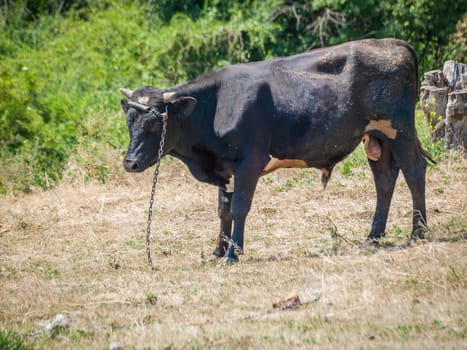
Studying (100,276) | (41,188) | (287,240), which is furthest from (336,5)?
(100,276)

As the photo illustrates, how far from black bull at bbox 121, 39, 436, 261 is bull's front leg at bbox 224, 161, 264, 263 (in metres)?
0.01

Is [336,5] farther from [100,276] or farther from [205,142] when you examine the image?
[100,276]

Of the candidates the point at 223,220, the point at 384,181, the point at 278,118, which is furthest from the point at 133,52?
the point at 278,118

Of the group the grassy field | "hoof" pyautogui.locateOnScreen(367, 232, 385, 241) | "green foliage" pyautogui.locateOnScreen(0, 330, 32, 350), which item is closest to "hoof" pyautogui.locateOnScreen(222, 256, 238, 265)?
the grassy field

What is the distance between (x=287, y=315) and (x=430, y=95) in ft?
26.4

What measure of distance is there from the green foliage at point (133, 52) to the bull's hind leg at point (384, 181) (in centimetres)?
625

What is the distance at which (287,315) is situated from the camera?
746 cm

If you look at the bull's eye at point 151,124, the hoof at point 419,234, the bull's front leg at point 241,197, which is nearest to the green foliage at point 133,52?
the bull's eye at point 151,124

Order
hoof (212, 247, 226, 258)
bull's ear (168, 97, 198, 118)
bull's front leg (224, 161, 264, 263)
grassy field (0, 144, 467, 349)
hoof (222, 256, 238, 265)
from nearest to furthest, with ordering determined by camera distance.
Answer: grassy field (0, 144, 467, 349) → hoof (222, 256, 238, 265) → bull's front leg (224, 161, 264, 263) → bull's ear (168, 97, 198, 118) → hoof (212, 247, 226, 258)

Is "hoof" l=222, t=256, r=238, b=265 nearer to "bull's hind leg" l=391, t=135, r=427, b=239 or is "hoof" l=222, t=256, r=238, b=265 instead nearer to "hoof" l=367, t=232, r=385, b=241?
"hoof" l=367, t=232, r=385, b=241

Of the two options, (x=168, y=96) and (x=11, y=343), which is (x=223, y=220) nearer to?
(x=168, y=96)

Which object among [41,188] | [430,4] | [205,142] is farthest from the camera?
[430,4]

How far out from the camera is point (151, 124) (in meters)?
10.2

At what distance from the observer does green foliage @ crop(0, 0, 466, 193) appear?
17.0 m
